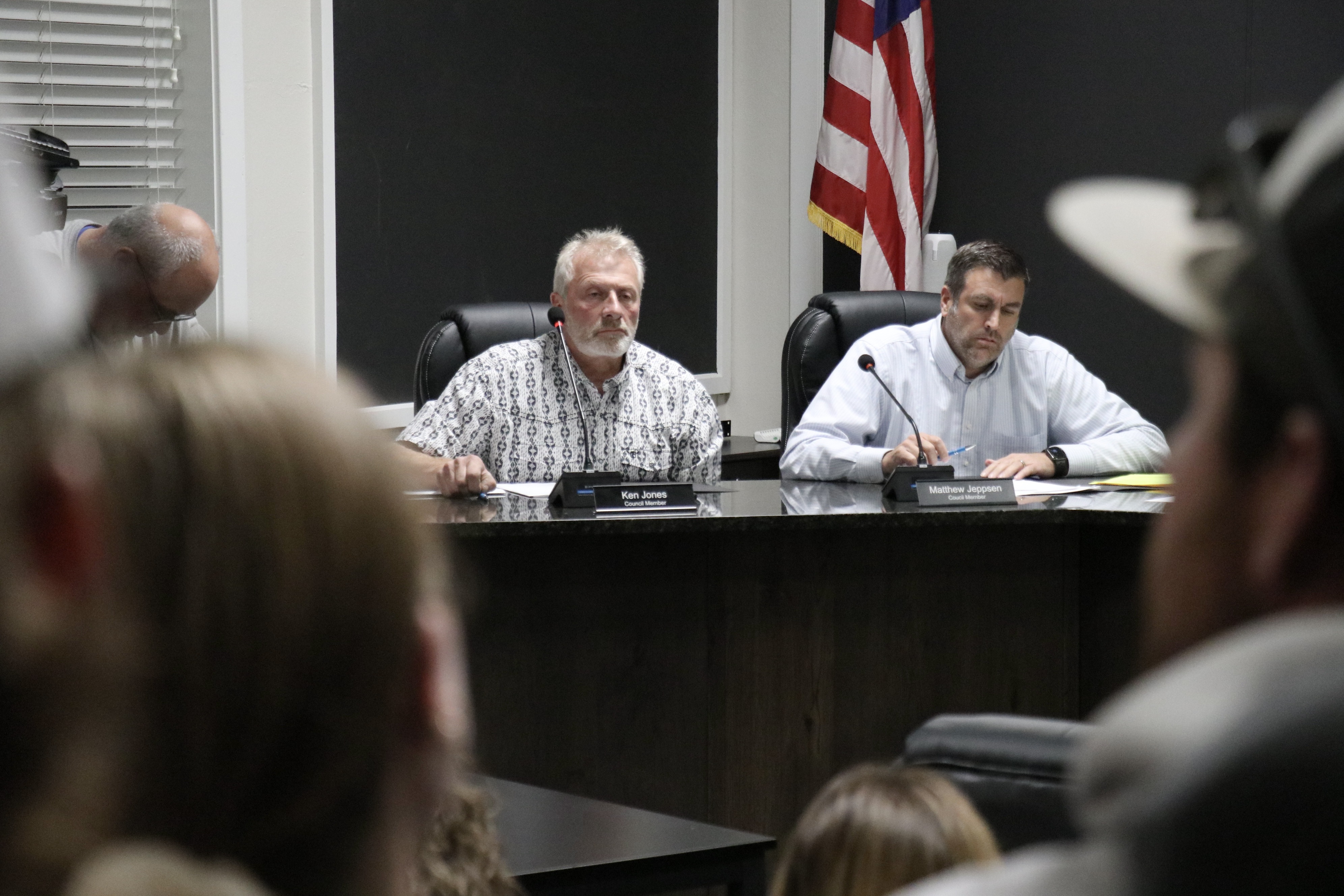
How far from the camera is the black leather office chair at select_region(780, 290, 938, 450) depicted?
397 cm

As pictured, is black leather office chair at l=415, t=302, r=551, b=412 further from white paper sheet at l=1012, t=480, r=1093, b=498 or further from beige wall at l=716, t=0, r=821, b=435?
beige wall at l=716, t=0, r=821, b=435

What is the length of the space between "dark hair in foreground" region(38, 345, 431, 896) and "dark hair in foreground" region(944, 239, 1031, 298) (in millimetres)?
3514

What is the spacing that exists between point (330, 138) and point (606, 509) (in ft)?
5.51

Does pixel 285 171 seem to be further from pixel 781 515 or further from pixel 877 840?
pixel 877 840

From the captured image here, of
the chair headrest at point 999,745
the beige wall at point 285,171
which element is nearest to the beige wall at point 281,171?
the beige wall at point 285,171

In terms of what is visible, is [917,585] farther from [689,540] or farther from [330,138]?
[330,138]

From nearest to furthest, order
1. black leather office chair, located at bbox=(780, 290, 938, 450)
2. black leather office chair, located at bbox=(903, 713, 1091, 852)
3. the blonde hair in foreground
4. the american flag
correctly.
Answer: the blonde hair in foreground → black leather office chair, located at bbox=(903, 713, 1091, 852) → black leather office chair, located at bbox=(780, 290, 938, 450) → the american flag

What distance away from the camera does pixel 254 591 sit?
0.43 metres

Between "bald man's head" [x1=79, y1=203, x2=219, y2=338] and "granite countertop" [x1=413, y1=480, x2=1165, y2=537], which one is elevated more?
"bald man's head" [x1=79, y1=203, x2=219, y2=338]

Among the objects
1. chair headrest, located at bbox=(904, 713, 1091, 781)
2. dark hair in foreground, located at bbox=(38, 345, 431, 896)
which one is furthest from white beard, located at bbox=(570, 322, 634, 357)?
dark hair in foreground, located at bbox=(38, 345, 431, 896)

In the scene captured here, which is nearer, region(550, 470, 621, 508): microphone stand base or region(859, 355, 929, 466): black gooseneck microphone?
region(550, 470, 621, 508): microphone stand base

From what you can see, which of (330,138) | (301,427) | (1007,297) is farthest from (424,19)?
(301,427)

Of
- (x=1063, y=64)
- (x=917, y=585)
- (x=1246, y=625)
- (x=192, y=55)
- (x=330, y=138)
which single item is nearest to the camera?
(x=1246, y=625)

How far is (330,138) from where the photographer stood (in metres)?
4.06
